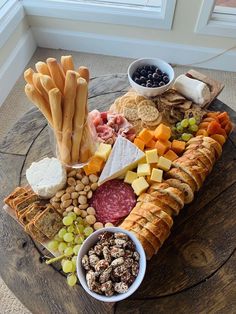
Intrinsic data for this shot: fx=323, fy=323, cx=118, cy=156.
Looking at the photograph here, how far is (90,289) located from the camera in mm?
696

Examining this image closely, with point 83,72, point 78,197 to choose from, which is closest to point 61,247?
point 78,197

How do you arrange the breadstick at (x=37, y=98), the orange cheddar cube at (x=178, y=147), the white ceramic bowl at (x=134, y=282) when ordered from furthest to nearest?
the orange cheddar cube at (x=178, y=147) → the breadstick at (x=37, y=98) → the white ceramic bowl at (x=134, y=282)

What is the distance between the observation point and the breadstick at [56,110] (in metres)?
0.76

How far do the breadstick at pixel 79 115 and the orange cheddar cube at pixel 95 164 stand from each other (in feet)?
0.14

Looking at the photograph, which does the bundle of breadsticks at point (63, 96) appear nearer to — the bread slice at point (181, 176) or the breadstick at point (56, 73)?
the breadstick at point (56, 73)

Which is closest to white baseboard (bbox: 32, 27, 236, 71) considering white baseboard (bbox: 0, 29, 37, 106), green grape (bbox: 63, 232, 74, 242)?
white baseboard (bbox: 0, 29, 37, 106)

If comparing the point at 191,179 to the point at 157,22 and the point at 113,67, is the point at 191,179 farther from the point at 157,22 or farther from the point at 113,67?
the point at 113,67

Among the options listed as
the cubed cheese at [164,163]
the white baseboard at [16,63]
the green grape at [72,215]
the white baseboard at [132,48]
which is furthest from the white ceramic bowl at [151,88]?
the white baseboard at [16,63]

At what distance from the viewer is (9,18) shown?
1.74 metres

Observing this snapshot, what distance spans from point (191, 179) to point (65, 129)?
38 centimetres

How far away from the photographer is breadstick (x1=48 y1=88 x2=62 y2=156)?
0.76 m

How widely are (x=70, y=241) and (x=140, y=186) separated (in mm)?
241

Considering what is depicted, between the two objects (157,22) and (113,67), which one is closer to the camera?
(157,22)

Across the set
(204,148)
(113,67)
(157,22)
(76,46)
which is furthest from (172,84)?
(76,46)
